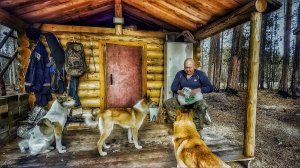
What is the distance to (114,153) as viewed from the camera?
368 cm

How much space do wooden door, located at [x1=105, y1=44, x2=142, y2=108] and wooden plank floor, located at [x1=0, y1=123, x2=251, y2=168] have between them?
57.0 inches

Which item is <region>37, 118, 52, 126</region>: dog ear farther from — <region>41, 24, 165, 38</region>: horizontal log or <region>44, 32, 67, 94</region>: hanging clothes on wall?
<region>41, 24, 165, 38</region>: horizontal log

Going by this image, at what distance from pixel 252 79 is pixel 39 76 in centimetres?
528

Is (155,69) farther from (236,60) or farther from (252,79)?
(236,60)

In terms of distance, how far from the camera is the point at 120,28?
582 centimetres

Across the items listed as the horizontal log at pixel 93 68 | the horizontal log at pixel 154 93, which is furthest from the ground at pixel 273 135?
the horizontal log at pixel 93 68


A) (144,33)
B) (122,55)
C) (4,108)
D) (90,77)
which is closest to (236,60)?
(144,33)

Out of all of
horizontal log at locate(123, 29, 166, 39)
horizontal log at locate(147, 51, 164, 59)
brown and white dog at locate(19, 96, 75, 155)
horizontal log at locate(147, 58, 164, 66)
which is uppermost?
horizontal log at locate(123, 29, 166, 39)

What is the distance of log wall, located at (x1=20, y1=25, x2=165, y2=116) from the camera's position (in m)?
5.60

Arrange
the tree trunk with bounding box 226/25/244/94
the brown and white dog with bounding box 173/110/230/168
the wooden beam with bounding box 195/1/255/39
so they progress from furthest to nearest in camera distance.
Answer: the tree trunk with bounding box 226/25/244/94 → the wooden beam with bounding box 195/1/255/39 → the brown and white dog with bounding box 173/110/230/168

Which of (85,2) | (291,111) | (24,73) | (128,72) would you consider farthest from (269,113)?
(24,73)

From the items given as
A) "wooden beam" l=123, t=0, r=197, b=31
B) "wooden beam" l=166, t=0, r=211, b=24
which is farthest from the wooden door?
"wooden beam" l=166, t=0, r=211, b=24

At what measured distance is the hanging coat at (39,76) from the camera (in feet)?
16.3

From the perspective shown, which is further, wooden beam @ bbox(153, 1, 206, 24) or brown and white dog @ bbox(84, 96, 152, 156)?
wooden beam @ bbox(153, 1, 206, 24)
